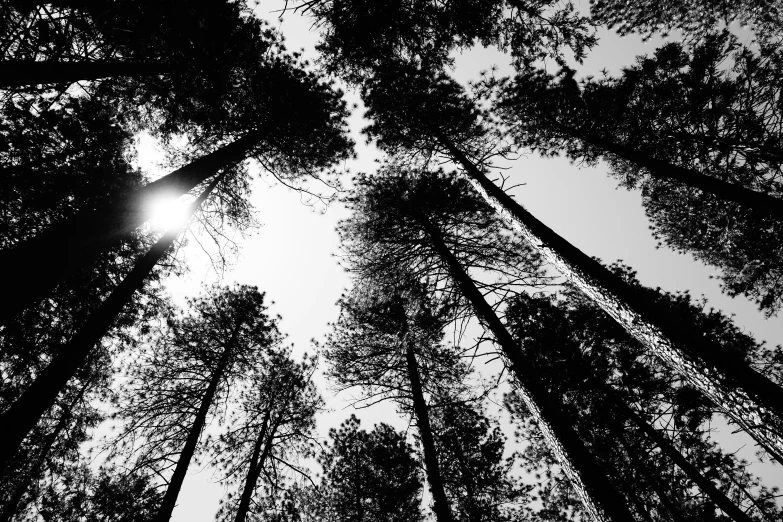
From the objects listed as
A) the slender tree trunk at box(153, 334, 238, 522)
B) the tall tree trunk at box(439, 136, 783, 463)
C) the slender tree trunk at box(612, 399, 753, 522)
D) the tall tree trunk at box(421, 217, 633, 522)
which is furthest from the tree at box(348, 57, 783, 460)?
the slender tree trunk at box(153, 334, 238, 522)

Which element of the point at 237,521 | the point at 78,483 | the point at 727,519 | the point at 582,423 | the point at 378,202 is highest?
the point at 378,202

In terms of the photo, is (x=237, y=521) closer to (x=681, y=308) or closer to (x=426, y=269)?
(x=426, y=269)

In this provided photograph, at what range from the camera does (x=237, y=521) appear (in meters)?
8.16

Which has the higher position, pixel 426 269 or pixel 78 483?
pixel 426 269

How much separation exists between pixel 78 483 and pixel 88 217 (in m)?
Answer: 11.8

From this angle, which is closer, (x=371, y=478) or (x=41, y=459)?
(x=41, y=459)

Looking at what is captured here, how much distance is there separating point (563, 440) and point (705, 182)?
23.1 feet

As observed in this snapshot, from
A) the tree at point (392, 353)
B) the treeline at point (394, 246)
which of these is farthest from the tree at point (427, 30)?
the tree at point (392, 353)

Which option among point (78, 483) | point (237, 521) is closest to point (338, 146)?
point (237, 521)

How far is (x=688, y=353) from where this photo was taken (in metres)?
3.39

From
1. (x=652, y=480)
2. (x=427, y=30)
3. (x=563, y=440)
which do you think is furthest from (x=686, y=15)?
(x=652, y=480)

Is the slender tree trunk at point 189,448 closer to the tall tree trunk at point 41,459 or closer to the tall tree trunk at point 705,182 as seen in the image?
the tall tree trunk at point 41,459

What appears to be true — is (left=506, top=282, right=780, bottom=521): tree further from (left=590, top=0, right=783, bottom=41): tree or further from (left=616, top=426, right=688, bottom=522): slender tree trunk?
(left=590, top=0, right=783, bottom=41): tree

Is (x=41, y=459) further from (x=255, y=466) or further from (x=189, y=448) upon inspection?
(x=255, y=466)
